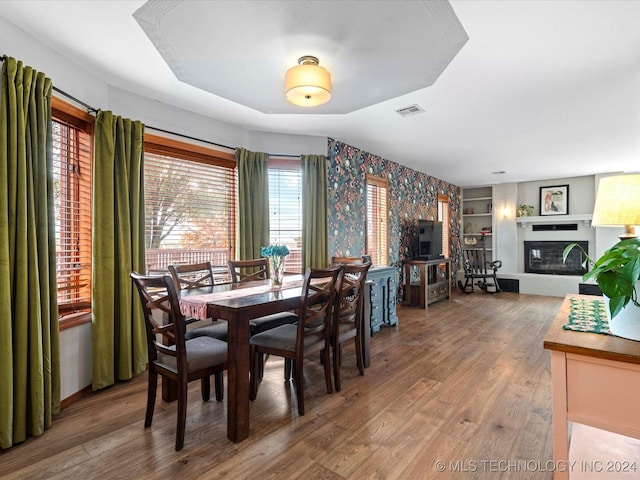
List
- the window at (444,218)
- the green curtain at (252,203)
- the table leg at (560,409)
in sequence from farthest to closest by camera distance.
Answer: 1. the window at (444,218)
2. the green curtain at (252,203)
3. the table leg at (560,409)

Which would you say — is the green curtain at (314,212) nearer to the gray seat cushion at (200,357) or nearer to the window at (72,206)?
the gray seat cushion at (200,357)

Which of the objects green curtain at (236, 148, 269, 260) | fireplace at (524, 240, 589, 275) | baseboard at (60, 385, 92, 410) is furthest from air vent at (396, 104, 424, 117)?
fireplace at (524, 240, 589, 275)

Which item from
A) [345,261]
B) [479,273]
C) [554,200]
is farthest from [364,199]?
[554,200]

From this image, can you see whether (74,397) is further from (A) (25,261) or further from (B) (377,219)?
(B) (377,219)

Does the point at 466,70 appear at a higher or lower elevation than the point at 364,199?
higher

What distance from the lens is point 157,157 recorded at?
3.27 meters

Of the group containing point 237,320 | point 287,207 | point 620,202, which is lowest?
point 237,320

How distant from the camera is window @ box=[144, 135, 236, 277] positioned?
3244 millimetres

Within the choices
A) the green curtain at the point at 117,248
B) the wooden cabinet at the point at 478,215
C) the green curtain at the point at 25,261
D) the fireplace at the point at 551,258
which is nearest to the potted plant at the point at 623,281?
the green curtain at the point at 25,261

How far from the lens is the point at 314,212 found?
420 centimetres

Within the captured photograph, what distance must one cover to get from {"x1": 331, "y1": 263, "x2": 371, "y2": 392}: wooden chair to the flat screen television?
138 inches

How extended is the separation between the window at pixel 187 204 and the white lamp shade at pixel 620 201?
3192 millimetres

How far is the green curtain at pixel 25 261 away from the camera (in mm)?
1876

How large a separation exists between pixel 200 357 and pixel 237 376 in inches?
10.0
